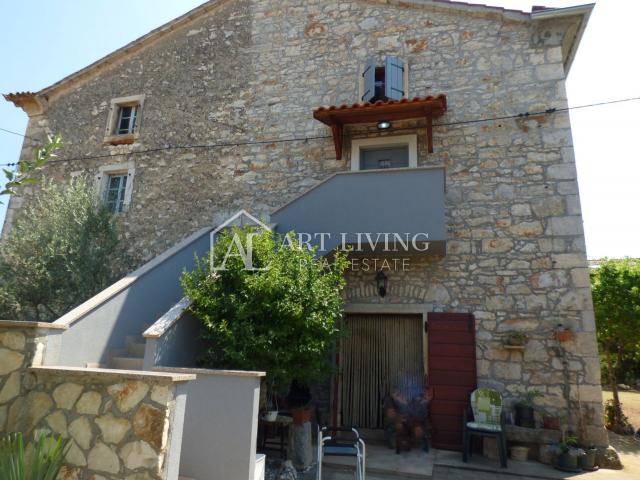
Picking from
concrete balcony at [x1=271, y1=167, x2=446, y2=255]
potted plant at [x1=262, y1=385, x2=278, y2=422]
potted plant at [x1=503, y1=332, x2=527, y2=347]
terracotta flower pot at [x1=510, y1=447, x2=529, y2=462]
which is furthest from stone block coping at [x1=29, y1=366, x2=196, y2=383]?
potted plant at [x1=503, y1=332, x2=527, y2=347]

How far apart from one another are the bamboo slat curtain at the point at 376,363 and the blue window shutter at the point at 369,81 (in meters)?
4.11

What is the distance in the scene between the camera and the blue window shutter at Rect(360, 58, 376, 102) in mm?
7724

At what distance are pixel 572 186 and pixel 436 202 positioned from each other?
2.29 m

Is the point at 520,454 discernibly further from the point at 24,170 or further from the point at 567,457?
the point at 24,170

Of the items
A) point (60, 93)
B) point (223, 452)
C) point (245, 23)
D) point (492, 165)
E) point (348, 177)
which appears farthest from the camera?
point (60, 93)

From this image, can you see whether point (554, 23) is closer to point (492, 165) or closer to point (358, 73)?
point (492, 165)

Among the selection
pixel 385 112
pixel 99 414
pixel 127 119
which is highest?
pixel 127 119

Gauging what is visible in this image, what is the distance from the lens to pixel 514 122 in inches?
276

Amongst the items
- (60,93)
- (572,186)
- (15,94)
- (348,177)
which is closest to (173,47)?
(60,93)

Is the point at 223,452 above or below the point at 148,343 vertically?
below

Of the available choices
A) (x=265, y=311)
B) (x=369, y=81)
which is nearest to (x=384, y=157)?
(x=369, y=81)

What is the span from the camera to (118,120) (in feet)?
32.2

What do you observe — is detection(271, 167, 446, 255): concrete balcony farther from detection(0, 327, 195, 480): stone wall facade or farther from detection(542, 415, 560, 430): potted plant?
detection(0, 327, 195, 480): stone wall facade

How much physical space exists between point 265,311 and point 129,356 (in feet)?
5.74
